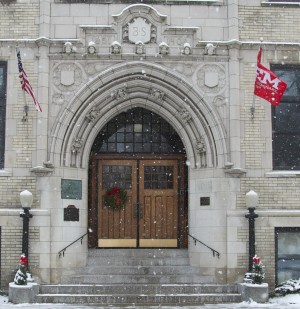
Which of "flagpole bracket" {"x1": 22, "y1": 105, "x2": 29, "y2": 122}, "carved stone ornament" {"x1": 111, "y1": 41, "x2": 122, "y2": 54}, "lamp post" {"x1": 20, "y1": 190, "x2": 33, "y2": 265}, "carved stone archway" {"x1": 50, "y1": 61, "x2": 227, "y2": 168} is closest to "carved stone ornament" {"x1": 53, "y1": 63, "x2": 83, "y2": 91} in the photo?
"carved stone archway" {"x1": 50, "y1": 61, "x2": 227, "y2": 168}

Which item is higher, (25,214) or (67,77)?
(67,77)

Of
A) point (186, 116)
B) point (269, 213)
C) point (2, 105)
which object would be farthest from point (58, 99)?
point (269, 213)

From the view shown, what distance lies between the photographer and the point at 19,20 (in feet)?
55.7

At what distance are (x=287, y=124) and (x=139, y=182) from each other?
14.0 feet

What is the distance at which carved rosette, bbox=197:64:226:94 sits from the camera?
55.5ft

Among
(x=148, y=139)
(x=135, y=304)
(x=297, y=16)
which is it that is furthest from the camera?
(x=148, y=139)

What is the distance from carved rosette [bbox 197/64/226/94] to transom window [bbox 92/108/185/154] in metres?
1.98

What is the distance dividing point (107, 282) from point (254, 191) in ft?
13.9

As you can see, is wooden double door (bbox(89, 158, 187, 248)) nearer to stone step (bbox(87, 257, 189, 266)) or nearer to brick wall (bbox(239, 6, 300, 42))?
stone step (bbox(87, 257, 189, 266))

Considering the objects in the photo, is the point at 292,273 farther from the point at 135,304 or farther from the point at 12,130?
the point at 12,130

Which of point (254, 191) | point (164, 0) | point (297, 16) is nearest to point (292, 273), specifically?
point (254, 191)

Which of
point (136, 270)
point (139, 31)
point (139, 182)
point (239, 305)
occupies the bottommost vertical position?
point (239, 305)

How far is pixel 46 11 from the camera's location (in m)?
16.8

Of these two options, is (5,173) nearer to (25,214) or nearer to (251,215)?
(25,214)
